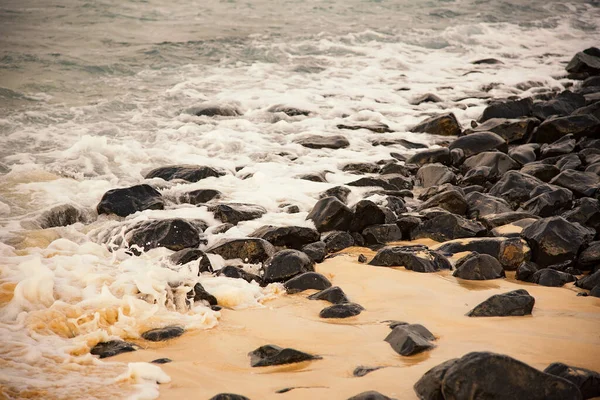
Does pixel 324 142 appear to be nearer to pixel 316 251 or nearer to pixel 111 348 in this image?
pixel 316 251

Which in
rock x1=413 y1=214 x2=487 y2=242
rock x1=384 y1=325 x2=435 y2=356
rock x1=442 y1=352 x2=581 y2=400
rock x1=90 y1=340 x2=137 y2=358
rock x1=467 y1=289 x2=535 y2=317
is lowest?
rock x1=413 y1=214 x2=487 y2=242

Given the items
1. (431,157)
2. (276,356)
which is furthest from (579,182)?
(276,356)

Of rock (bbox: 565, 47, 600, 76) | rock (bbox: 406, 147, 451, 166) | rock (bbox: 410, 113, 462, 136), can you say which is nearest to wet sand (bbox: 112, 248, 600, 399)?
rock (bbox: 406, 147, 451, 166)

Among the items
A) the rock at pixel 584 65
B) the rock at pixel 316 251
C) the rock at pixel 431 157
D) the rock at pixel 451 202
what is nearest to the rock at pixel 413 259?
the rock at pixel 316 251

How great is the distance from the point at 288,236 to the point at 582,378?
3.02 m

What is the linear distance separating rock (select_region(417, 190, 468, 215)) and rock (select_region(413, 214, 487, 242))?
1.42ft

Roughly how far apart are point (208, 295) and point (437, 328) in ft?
4.93

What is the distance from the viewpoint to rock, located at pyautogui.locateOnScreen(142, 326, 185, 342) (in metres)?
3.39

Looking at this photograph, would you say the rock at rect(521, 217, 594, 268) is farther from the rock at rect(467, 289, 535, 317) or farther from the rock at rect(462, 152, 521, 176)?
the rock at rect(462, 152, 521, 176)

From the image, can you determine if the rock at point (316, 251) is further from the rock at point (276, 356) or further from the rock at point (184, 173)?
the rock at point (184, 173)

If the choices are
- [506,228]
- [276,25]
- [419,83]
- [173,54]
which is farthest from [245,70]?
[506,228]

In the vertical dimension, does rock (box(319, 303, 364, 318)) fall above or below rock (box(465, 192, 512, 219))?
above

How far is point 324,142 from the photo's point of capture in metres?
8.24

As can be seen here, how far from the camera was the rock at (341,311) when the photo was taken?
3720 mm
